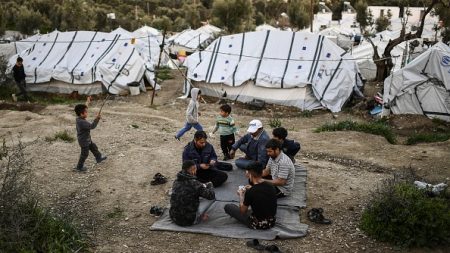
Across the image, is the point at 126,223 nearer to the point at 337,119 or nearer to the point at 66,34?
the point at 337,119

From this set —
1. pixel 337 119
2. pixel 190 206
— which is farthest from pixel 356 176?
pixel 337 119

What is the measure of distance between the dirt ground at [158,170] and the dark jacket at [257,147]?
3.26 ft

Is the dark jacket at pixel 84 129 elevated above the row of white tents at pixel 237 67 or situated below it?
above

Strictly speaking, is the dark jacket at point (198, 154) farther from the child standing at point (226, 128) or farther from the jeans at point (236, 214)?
the child standing at point (226, 128)

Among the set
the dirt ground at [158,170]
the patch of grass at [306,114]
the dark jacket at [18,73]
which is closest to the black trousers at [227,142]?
the dirt ground at [158,170]

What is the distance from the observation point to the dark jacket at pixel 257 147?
751cm

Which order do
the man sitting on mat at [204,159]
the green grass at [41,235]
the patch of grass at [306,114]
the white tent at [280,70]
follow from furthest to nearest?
the white tent at [280,70] < the patch of grass at [306,114] < the man sitting on mat at [204,159] < the green grass at [41,235]

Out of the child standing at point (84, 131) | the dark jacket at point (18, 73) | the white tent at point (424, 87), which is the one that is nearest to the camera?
the child standing at point (84, 131)

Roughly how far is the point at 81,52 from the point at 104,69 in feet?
6.03

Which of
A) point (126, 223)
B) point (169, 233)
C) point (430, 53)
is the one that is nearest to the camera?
point (169, 233)

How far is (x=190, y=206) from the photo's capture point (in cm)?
624

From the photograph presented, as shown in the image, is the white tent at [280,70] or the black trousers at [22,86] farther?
the black trousers at [22,86]

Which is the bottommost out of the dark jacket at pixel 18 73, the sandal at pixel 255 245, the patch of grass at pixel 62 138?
the patch of grass at pixel 62 138

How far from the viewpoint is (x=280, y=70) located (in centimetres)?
1656
